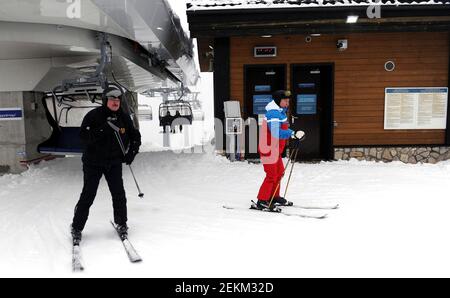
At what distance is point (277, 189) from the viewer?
4.84 metres

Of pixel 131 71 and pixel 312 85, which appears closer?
pixel 312 85

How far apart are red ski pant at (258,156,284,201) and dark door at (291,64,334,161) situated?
391 centimetres

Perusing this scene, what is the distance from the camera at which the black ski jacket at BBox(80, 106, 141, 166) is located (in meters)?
3.57

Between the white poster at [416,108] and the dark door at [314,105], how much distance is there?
138cm

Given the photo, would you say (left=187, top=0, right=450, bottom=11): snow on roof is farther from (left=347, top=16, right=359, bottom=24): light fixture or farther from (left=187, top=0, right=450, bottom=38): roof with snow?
(left=347, top=16, right=359, bottom=24): light fixture

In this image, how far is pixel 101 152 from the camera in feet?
11.8

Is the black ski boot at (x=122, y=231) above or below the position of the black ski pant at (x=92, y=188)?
below

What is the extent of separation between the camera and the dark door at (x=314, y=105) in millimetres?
8406

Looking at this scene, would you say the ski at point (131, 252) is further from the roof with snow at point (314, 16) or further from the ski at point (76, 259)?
the roof with snow at point (314, 16)

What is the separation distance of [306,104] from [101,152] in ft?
20.0

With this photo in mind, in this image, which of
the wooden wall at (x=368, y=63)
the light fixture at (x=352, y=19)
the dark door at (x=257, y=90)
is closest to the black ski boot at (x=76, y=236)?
the dark door at (x=257, y=90)

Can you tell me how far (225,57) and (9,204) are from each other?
533 centimetres
